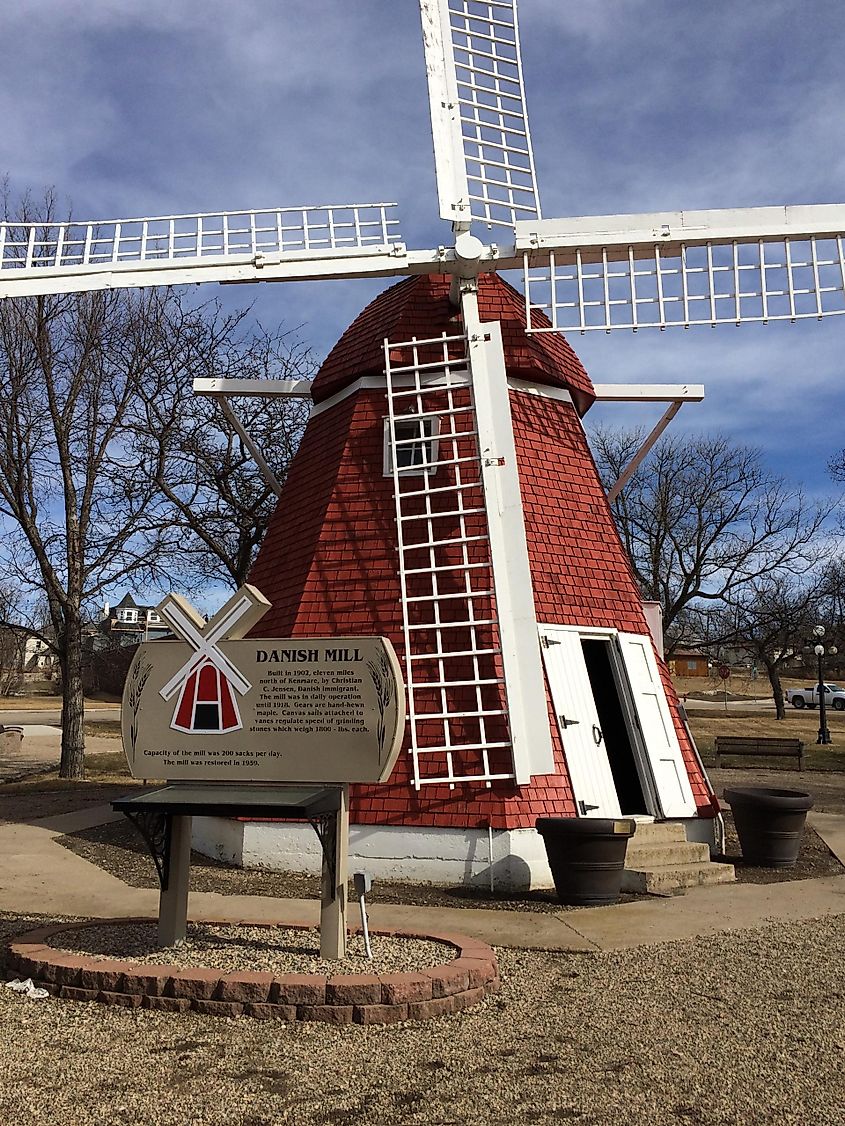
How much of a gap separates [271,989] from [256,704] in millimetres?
1700

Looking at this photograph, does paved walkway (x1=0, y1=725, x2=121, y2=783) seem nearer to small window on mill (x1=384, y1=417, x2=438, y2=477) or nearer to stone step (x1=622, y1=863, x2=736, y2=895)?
small window on mill (x1=384, y1=417, x2=438, y2=477)

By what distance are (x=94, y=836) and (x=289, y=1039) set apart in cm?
760

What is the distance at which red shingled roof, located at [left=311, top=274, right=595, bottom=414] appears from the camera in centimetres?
1049

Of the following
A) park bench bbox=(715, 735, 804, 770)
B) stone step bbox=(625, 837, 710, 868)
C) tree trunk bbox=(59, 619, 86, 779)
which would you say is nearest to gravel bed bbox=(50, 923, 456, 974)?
stone step bbox=(625, 837, 710, 868)

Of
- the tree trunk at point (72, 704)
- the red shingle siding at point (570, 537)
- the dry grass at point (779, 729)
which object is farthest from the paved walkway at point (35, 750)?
the dry grass at point (779, 729)

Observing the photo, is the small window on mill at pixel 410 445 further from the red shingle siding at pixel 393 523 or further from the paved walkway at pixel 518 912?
the paved walkway at pixel 518 912

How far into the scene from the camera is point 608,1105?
12.6 ft

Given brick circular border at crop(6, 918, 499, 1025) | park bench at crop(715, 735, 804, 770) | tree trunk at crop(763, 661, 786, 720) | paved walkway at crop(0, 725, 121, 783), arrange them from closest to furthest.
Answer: brick circular border at crop(6, 918, 499, 1025), park bench at crop(715, 735, 804, 770), paved walkway at crop(0, 725, 121, 783), tree trunk at crop(763, 661, 786, 720)

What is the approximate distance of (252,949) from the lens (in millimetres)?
5711

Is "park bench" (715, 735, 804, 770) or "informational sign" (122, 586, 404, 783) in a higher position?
"park bench" (715, 735, 804, 770)

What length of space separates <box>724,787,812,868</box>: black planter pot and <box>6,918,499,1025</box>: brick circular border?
5.21 m

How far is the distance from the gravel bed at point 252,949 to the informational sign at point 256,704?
101 cm

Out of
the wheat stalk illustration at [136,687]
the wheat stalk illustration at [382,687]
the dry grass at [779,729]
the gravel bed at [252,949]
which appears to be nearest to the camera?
the gravel bed at [252,949]

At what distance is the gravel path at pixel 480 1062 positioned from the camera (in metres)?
3.74
